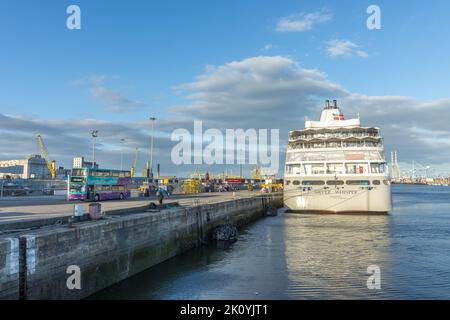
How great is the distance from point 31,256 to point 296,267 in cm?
1267

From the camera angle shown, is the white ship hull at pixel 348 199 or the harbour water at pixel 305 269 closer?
the harbour water at pixel 305 269

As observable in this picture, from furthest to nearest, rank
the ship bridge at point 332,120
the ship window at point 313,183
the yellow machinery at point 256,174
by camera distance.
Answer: the yellow machinery at point 256,174 → the ship bridge at point 332,120 → the ship window at point 313,183

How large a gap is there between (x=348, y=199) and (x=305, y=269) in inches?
1009

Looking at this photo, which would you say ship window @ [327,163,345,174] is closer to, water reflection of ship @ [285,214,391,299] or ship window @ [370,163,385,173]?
ship window @ [370,163,385,173]

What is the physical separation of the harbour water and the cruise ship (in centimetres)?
1118

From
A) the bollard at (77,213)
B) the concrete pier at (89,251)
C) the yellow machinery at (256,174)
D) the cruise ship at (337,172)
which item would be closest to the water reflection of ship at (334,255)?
the cruise ship at (337,172)

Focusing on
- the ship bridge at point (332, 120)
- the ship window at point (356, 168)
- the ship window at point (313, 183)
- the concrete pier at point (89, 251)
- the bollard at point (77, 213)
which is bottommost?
the concrete pier at point (89, 251)

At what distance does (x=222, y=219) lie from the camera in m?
33.5

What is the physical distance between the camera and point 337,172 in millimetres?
43719

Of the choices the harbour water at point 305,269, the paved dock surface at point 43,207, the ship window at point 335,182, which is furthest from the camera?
the ship window at point 335,182

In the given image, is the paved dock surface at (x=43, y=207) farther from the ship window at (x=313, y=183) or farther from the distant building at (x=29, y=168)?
the distant building at (x=29, y=168)

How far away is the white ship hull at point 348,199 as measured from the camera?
139 ft
